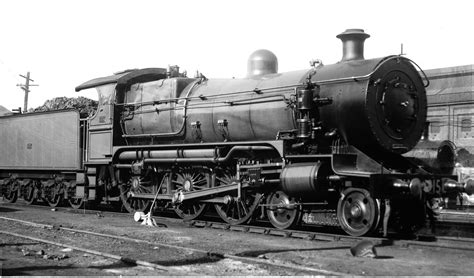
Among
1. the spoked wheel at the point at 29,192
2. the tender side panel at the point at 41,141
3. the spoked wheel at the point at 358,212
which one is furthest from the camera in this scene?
the spoked wheel at the point at 29,192

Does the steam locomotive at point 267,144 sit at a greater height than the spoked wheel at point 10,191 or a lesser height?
greater

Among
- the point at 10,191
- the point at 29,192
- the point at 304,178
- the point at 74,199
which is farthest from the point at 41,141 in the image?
the point at 304,178

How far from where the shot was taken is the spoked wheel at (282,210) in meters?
9.98

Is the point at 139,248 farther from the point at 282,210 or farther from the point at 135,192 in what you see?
the point at 135,192

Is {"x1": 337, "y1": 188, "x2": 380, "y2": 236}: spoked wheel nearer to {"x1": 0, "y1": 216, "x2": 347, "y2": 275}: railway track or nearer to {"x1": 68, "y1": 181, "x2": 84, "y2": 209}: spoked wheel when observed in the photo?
{"x1": 0, "y1": 216, "x2": 347, "y2": 275}: railway track

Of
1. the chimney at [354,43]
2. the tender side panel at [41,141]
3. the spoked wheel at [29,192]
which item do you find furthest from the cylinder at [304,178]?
the spoked wheel at [29,192]

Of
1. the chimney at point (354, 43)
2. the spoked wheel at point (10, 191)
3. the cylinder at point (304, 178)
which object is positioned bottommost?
the spoked wheel at point (10, 191)

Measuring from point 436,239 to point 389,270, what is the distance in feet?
9.60

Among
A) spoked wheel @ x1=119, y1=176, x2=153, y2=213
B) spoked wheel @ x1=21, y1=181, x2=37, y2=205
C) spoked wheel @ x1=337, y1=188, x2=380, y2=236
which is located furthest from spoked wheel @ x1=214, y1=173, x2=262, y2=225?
spoked wheel @ x1=21, y1=181, x2=37, y2=205

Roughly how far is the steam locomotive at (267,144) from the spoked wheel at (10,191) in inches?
143

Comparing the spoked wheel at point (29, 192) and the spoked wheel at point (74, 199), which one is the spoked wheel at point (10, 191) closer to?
the spoked wheel at point (29, 192)

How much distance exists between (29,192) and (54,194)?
1774 millimetres

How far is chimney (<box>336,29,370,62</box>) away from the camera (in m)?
10.1

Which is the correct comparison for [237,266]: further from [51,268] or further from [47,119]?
[47,119]
